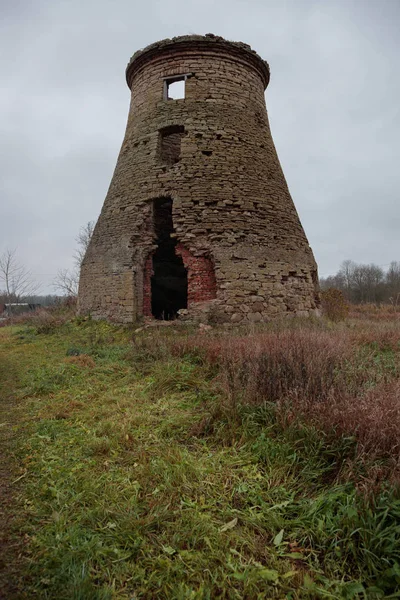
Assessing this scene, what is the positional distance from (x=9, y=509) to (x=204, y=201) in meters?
7.92

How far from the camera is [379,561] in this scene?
179 centimetres

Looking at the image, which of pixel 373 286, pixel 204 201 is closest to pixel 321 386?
pixel 204 201

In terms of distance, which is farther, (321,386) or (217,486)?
(321,386)

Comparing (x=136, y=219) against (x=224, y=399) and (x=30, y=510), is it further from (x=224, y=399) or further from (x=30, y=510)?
(x=30, y=510)

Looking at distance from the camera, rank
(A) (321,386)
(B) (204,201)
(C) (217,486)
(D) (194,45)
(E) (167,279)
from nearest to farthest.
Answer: (C) (217,486) < (A) (321,386) < (B) (204,201) < (D) (194,45) < (E) (167,279)

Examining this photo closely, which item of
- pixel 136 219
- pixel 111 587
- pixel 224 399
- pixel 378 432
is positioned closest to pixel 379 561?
pixel 378 432

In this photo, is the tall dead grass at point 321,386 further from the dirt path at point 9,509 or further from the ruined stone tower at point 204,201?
the ruined stone tower at point 204,201

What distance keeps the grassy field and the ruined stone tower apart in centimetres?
445

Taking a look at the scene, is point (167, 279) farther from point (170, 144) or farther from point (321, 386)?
point (321, 386)

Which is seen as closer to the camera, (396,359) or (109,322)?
(396,359)

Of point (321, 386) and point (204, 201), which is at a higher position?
point (204, 201)

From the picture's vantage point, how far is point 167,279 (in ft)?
43.1

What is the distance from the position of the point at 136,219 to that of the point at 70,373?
206 inches

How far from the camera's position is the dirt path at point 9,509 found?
180 cm
